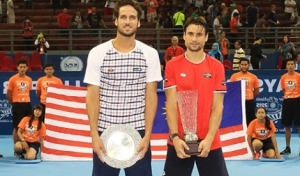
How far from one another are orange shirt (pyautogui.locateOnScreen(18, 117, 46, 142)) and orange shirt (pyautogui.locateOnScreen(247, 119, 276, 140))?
12.9ft

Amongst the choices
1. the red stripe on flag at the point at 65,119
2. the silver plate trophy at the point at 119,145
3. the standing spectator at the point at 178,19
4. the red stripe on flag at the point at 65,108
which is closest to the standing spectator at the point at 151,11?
the standing spectator at the point at 178,19

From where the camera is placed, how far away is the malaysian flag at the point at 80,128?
12.5m

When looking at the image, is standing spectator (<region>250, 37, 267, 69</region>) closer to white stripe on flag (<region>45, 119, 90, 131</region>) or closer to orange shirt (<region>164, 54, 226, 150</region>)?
white stripe on flag (<region>45, 119, 90, 131</region>)

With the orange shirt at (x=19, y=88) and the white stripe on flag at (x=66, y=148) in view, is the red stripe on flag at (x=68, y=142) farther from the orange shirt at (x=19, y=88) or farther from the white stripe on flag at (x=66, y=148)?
the orange shirt at (x=19, y=88)

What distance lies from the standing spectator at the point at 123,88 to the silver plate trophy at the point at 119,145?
0.14 ft

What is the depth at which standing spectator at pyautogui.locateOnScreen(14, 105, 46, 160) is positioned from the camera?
1259 centimetres

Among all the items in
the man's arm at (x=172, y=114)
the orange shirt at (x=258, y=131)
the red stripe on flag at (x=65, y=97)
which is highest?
the man's arm at (x=172, y=114)

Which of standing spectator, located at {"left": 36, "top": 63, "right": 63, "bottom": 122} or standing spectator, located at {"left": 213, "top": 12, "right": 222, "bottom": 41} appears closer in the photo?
standing spectator, located at {"left": 36, "top": 63, "right": 63, "bottom": 122}

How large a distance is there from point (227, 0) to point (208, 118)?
2097 cm

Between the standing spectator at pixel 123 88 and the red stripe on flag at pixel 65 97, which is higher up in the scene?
the standing spectator at pixel 123 88

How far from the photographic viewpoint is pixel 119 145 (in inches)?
217

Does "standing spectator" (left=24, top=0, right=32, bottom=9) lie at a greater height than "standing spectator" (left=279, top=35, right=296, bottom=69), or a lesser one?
greater

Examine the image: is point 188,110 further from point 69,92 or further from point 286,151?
point 286,151

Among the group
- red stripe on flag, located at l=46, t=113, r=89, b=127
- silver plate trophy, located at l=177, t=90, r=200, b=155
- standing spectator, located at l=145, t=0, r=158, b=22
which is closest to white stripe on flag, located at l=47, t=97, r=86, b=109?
red stripe on flag, located at l=46, t=113, r=89, b=127
